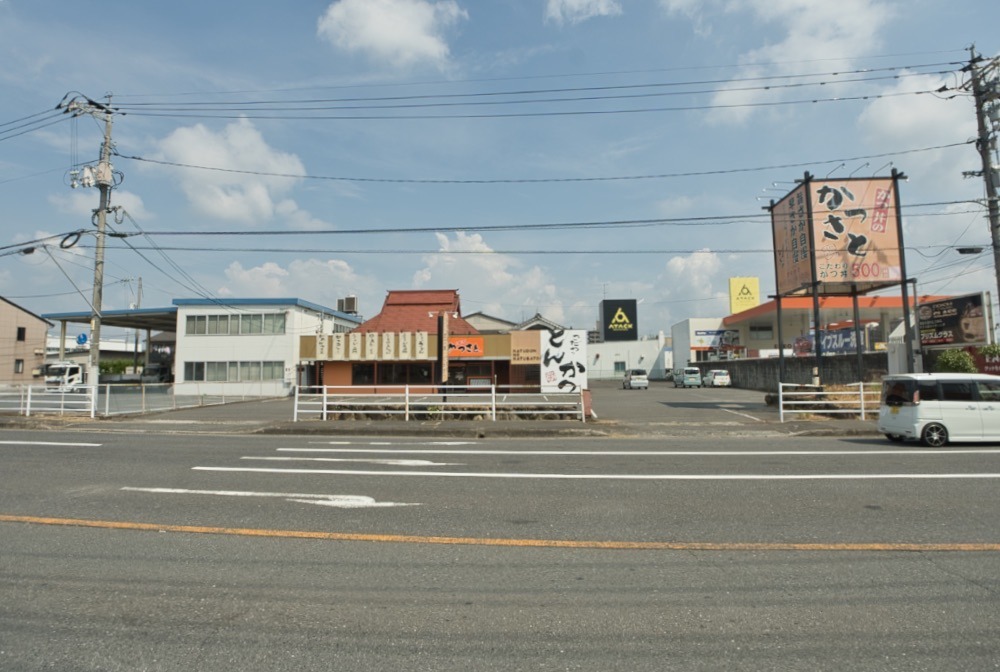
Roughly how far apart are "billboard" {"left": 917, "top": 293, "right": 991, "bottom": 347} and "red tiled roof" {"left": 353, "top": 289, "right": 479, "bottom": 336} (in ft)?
76.1

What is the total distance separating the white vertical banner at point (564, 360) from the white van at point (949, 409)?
14405 mm

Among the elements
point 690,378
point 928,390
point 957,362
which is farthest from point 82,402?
point 690,378

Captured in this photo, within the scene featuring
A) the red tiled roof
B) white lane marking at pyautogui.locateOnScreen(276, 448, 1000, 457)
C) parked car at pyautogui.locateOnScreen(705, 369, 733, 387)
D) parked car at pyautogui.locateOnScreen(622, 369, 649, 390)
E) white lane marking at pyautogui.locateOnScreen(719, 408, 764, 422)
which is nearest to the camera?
white lane marking at pyautogui.locateOnScreen(276, 448, 1000, 457)

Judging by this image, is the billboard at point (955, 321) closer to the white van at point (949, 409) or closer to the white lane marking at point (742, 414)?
the white lane marking at point (742, 414)

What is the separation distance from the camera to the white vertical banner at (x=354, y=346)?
97.7 feet

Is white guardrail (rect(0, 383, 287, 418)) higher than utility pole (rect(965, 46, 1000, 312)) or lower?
lower

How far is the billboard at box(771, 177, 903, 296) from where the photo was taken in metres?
20.7

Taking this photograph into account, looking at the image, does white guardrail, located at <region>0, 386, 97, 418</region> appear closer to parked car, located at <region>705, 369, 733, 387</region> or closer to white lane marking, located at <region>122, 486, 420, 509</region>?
white lane marking, located at <region>122, 486, 420, 509</region>

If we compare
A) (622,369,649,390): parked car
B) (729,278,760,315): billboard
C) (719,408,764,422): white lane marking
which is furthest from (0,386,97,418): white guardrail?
(729,278,760,315): billboard

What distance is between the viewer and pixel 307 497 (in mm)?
7438

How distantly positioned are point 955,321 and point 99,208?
32.2 metres

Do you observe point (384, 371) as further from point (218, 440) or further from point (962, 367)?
point (962, 367)

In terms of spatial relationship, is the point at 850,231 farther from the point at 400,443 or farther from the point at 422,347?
the point at 422,347

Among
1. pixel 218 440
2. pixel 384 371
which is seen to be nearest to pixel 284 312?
pixel 384 371
